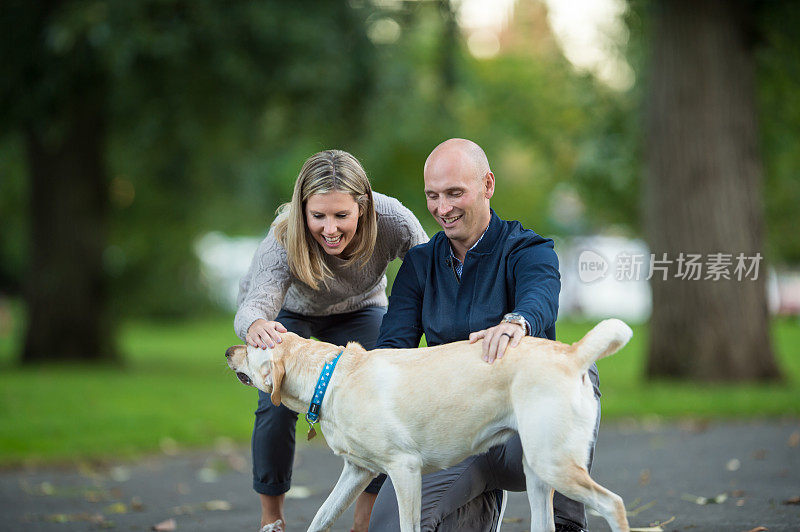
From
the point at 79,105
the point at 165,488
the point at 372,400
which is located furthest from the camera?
the point at 79,105

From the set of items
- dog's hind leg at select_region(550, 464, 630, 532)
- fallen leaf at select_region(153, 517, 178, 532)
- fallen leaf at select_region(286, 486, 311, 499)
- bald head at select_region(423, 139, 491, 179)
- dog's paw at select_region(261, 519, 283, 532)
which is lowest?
dog's hind leg at select_region(550, 464, 630, 532)

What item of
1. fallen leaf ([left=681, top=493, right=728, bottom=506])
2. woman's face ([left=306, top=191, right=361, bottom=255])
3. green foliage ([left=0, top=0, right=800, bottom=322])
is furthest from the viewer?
green foliage ([left=0, top=0, right=800, bottom=322])

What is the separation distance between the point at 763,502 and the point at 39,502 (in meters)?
5.13

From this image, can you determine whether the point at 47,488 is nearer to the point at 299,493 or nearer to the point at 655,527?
the point at 299,493

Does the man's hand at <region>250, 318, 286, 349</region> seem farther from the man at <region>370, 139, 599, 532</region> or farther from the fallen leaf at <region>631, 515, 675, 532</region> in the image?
the fallen leaf at <region>631, 515, 675, 532</region>

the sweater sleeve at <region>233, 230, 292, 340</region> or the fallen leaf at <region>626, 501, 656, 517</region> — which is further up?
the sweater sleeve at <region>233, 230, 292, 340</region>

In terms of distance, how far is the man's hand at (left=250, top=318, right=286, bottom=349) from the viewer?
4.13 meters


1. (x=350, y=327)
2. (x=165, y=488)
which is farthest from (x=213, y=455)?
(x=350, y=327)

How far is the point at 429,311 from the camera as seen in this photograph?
14.7 ft

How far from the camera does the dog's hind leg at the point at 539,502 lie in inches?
156

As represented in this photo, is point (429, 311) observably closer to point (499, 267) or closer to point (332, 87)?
point (499, 267)

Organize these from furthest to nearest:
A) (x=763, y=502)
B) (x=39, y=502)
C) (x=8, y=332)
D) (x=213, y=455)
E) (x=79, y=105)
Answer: (x=8, y=332), (x=79, y=105), (x=213, y=455), (x=39, y=502), (x=763, y=502)

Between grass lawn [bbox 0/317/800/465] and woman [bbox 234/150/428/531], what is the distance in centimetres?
435

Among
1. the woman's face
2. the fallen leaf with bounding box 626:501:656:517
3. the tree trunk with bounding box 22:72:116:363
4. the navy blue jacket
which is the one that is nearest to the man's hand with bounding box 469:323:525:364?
the navy blue jacket
